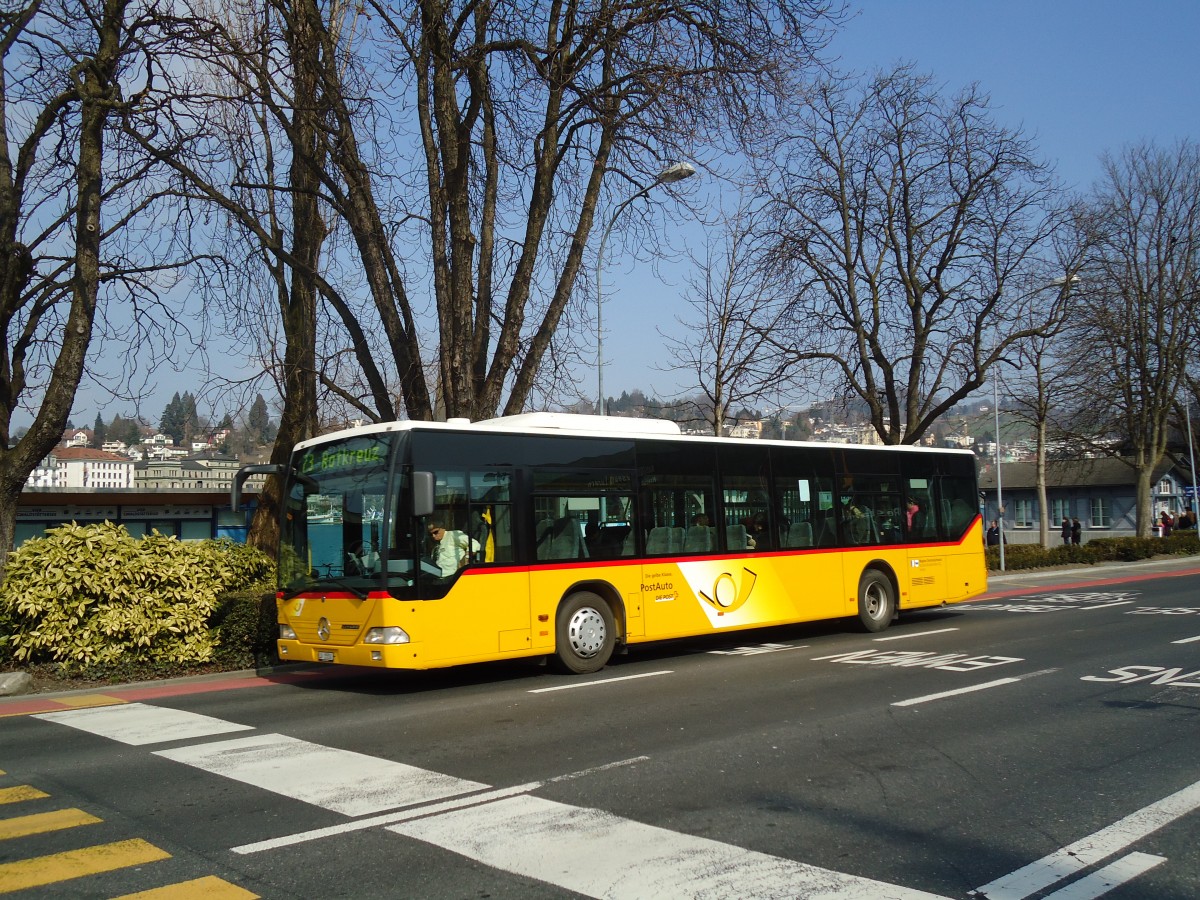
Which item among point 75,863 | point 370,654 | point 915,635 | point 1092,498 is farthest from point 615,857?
point 1092,498

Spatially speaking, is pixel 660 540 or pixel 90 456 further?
pixel 90 456

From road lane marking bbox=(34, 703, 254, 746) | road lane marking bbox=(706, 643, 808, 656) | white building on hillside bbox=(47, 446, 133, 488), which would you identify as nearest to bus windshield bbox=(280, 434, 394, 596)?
road lane marking bbox=(34, 703, 254, 746)

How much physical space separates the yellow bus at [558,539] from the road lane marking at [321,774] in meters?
2.54

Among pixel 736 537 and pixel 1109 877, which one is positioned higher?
pixel 736 537

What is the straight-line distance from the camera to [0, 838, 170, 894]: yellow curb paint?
5.19m

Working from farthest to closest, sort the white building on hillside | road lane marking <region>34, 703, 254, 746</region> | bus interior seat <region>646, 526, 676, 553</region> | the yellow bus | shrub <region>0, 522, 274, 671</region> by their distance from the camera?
the white building on hillside
bus interior seat <region>646, 526, 676, 553</region>
shrub <region>0, 522, 274, 671</region>
the yellow bus
road lane marking <region>34, 703, 254, 746</region>

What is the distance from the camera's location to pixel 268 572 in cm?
1562

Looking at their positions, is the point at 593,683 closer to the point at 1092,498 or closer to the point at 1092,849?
the point at 1092,849

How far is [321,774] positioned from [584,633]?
5457 millimetres

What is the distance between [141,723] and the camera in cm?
965

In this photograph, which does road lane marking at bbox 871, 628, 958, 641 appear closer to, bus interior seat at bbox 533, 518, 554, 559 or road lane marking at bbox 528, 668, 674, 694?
road lane marking at bbox 528, 668, 674, 694

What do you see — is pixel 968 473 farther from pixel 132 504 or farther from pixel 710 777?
pixel 132 504

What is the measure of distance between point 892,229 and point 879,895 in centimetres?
2613

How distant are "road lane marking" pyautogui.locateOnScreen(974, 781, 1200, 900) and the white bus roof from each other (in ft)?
24.9
